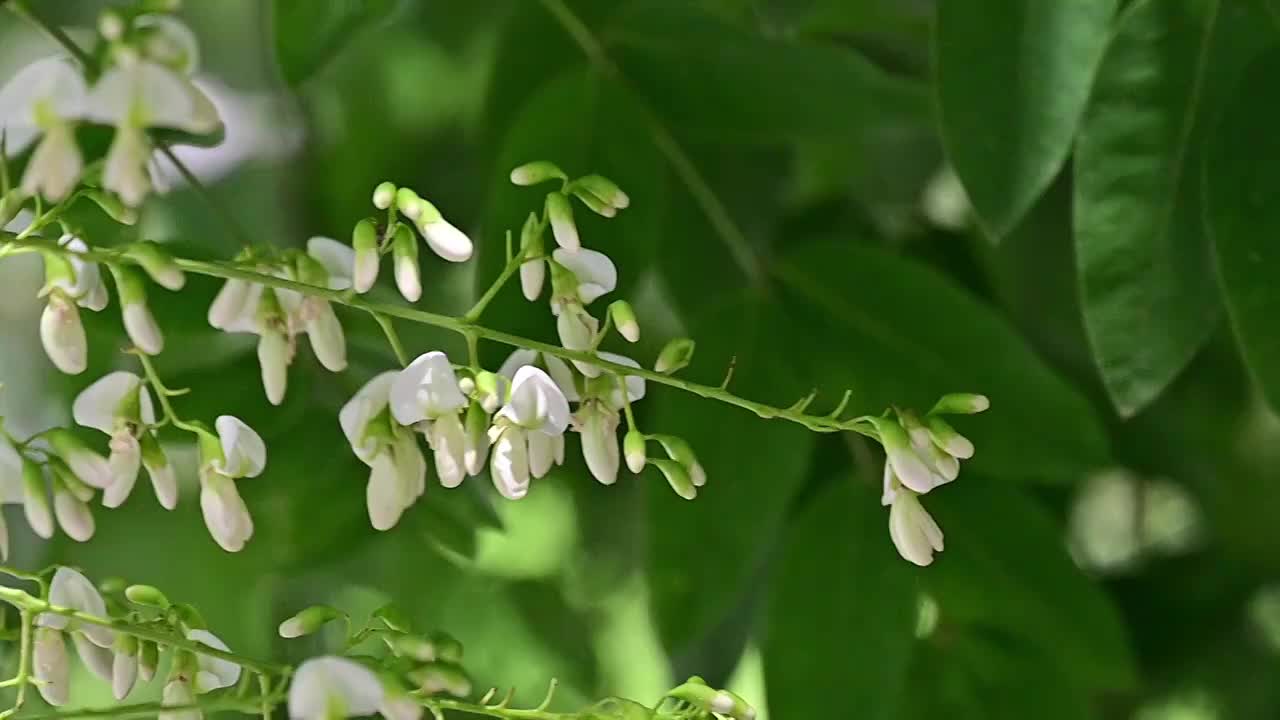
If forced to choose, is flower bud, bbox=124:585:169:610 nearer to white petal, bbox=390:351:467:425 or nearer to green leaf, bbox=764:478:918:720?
white petal, bbox=390:351:467:425

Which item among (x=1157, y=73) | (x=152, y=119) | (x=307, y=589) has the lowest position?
(x=307, y=589)

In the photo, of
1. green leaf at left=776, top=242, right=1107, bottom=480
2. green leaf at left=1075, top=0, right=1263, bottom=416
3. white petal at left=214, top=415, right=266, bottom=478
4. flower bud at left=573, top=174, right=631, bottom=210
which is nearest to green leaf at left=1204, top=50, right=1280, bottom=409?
green leaf at left=1075, top=0, right=1263, bottom=416

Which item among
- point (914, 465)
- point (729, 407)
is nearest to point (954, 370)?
point (729, 407)

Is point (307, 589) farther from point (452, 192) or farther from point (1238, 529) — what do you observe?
point (1238, 529)

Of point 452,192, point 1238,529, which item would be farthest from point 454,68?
point 1238,529

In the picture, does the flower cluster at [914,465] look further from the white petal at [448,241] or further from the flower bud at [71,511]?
the flower bud at [71,511]

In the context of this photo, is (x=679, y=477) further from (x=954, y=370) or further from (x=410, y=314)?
(x=954, y=370)
